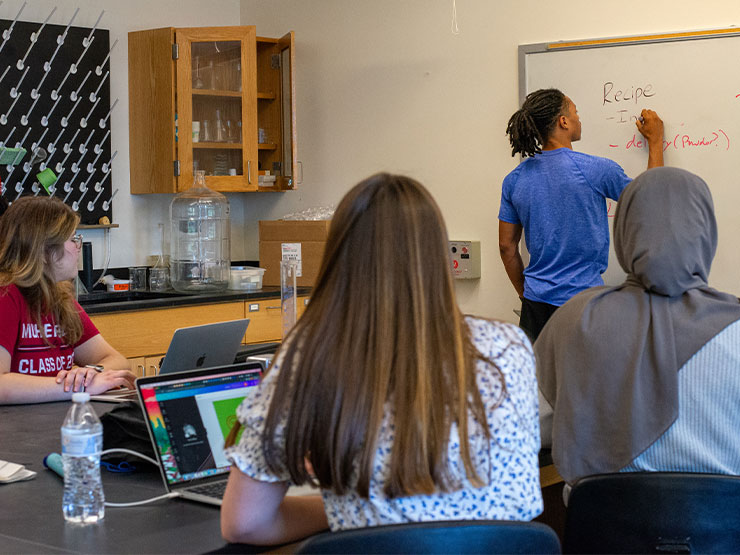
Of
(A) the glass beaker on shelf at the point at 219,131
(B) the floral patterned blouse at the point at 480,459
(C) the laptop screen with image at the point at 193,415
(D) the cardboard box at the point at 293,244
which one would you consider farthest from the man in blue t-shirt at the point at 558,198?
(B) the floral patterned blouse at the point at 480,459

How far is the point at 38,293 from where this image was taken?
2.55m

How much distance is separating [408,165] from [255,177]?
0.78 meters

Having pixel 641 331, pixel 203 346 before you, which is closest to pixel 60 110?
pixel 203 346

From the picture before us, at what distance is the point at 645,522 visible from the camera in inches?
61.5

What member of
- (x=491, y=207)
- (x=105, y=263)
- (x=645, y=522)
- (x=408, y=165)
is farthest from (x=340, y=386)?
(x=105, y=263)

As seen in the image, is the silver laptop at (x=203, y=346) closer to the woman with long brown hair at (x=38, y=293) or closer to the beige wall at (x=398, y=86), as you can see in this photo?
the woman with long brown hair at (x=38, y=293)

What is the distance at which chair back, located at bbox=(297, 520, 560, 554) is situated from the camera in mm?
1028

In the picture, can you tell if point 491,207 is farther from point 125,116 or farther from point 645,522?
point 645,522

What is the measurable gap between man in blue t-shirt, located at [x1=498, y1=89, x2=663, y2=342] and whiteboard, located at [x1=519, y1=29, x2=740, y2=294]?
0.08 m

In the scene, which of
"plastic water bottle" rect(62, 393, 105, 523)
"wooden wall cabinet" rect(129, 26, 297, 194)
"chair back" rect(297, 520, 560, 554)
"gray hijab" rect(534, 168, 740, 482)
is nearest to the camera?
"chair back" rect(297, 520, 560, 554)

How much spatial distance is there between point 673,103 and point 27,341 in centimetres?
246

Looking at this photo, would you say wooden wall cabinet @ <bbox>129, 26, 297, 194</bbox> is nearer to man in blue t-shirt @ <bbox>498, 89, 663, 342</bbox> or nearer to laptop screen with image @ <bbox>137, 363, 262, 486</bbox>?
man in blue t-shirt @ <bbox>498, 89, 663, 342</bbox>

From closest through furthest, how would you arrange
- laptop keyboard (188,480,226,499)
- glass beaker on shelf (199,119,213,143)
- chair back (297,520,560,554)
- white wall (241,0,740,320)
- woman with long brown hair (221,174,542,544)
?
chair back (297,520,560,554)
woman with long brown hair (221,174,542,544)
laptop keyboard (188,480,226,499)
white wall (241,0,740,320)
glass beaker on shelf (199,119,213,143)

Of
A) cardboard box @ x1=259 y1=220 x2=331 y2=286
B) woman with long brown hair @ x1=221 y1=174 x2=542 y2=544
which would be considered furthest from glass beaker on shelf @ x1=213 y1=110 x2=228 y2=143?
woman with long brown hair @ x1=221 y1=174 x2=542 y2=544
